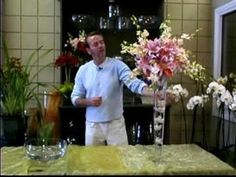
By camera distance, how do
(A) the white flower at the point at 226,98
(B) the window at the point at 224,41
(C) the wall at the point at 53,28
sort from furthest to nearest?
(C) the wall at the point at 53,28 → (B) the window at the point at 224,41 → (A) the white flower at the point at 226,98

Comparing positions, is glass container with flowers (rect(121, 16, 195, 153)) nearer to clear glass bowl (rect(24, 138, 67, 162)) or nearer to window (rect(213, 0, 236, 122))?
clear glass bowl (rect(24, 138, 67, 162))

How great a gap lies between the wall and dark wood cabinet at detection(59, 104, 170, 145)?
1.29 ft

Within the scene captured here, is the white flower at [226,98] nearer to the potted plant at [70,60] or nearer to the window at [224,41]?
the window at [224,41]

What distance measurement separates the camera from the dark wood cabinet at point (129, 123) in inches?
107

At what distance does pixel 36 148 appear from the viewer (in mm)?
1419

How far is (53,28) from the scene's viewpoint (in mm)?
3098

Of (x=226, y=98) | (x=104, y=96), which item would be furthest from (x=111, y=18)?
(x=226, y=98)

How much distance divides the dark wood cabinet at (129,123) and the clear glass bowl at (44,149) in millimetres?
1194

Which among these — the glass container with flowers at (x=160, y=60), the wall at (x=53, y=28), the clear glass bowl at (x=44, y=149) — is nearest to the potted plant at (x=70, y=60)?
the wall at (x=53, y=28)

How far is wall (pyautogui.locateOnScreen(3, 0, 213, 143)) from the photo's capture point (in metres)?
3.06

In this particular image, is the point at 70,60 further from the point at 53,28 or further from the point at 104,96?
the point at 104,96

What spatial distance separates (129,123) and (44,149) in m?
1.47

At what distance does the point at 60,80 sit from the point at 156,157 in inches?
69.2

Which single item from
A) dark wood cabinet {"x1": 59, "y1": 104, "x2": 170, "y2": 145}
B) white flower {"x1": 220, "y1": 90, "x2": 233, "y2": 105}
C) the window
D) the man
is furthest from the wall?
white flower {"x1": 220, "y1": 90, "x2": 233, "y2": 105}
